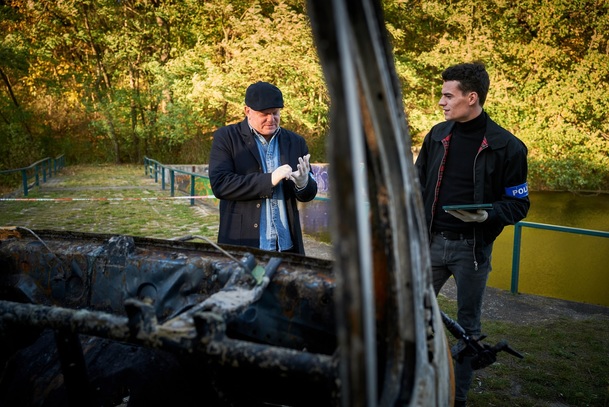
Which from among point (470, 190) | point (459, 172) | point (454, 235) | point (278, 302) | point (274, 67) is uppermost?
point (274, 67)

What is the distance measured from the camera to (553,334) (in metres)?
4.48

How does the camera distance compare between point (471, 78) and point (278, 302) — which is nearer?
point (278, 302)

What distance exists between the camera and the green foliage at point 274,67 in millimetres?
19750

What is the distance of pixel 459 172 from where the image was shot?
2.92m

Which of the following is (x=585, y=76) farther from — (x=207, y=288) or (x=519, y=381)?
(x=207, y=288)

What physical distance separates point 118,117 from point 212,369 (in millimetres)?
29201

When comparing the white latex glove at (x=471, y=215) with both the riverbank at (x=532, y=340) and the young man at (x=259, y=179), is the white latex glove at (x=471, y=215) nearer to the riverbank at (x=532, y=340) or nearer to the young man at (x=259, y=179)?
the young man at (x=259, y=179)

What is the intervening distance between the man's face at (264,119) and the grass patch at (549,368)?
2.32 m

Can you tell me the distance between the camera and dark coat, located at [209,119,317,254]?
309cm

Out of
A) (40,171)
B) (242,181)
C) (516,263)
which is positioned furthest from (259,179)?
(40,171)

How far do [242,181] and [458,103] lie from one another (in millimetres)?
1412

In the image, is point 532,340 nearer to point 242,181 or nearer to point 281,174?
point 281,174

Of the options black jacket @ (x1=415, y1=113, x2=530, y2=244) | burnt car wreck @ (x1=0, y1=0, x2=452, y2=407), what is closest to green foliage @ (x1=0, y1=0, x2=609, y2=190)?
black jacket @ (x1=415, y1=113, x2=530, y2=244)

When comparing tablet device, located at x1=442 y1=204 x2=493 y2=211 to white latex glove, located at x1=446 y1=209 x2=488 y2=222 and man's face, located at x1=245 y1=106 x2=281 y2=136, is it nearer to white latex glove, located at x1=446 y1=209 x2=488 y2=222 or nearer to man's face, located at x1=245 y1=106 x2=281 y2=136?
white latex glove, located at x1=446 y1=209 x2=488 y2=222
